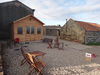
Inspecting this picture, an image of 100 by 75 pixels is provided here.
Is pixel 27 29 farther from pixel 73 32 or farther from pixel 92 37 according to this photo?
pixel 92 37

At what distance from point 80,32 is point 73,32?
1851 millimetres

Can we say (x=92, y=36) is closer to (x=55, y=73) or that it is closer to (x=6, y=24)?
(x=55, y=73)

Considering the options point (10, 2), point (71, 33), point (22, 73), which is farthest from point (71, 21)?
point (22, 73)

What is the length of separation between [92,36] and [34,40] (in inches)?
420

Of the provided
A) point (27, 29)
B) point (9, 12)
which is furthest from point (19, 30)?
point (9, 12)

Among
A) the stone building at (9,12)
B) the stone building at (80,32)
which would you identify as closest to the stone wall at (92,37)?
the stone building at (80,32)

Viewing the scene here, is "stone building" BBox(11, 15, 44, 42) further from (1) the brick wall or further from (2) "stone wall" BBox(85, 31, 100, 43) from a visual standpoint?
(2) "stone wall" BBox(85, 31, 100, 43)

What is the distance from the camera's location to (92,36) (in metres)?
15.3

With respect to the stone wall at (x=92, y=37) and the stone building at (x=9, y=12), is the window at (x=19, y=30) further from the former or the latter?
the stone wall at (x=92, y=37)

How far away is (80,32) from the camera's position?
15664 mm

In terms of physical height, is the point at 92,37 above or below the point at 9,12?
below

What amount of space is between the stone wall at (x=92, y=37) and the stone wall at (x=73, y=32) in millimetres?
730

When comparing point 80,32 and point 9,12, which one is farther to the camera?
point 9,12

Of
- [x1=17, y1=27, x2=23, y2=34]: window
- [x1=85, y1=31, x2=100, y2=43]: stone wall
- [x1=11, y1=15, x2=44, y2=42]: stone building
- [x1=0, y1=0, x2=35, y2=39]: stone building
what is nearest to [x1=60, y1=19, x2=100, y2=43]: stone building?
[x1=85, y1=31, x2=100, y2=43]: stone wall
